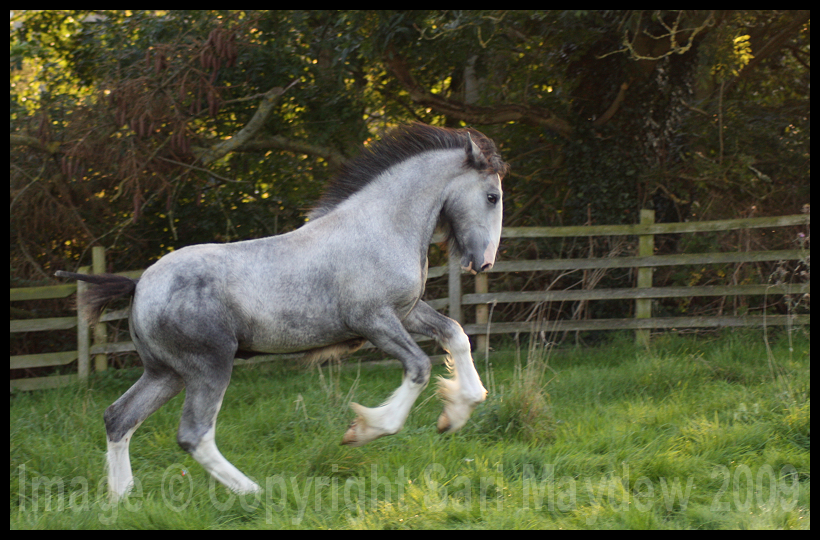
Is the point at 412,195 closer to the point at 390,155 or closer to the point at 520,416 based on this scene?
the point at 390,155

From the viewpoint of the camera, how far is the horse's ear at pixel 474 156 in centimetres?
398

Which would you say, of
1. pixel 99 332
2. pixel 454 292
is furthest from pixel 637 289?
pixel 99 332

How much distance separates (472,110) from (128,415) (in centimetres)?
563

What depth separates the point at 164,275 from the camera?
368cm

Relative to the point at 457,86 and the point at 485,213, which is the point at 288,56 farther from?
the point at 485,213

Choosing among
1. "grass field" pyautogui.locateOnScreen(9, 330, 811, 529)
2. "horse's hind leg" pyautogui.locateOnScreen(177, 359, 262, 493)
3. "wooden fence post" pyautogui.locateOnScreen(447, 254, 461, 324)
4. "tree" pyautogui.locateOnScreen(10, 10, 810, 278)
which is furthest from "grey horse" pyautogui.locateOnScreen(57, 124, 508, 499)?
"wooden fence post" pyautogui.locateOnScreen(447, 254, 461, 324)

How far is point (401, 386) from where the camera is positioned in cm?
381

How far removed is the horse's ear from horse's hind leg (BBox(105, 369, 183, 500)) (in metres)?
2.22

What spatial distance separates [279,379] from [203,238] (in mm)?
2443

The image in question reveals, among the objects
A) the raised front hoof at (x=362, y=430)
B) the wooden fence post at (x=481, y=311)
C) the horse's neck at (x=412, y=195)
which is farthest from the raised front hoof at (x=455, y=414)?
the wooden fence post at (x=481, y=311)

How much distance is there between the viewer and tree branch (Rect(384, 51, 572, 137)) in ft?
24.8

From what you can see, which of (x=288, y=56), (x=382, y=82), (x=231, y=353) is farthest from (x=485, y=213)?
(x=382, y=82)

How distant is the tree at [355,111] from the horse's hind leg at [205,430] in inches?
135

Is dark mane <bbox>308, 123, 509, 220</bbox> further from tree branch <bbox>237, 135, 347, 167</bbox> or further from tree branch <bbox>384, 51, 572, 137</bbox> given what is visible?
tree branch <bbox>237, 135, 347, 167</bbox>
